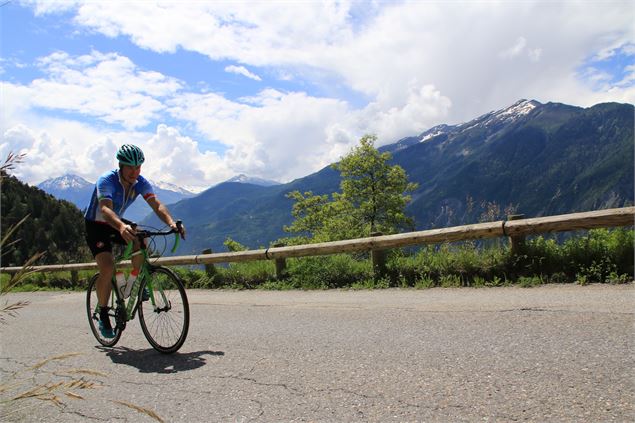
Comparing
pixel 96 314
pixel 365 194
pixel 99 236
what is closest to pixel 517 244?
pixel 99 236

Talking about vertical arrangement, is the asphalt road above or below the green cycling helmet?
below

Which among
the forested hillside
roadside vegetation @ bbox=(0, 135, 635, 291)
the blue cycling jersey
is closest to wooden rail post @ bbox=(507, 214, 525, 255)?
roadside vegetation @ bbox=(0, 135, 635, 291)

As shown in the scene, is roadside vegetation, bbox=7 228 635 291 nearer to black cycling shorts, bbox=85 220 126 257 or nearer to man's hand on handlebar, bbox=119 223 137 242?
black cycling shorts, bbox=85 220 126 257

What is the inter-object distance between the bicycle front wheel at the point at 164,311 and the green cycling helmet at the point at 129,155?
3.76 feet

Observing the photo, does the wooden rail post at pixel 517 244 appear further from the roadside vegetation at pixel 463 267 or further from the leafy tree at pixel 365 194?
the leafy tree at pixel 365 194

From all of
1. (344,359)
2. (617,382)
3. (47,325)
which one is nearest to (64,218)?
(47,325)

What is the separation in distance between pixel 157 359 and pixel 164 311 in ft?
1.56

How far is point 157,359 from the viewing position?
454cm

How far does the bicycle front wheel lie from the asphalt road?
192mm

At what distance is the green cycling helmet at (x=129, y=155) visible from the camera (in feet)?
16.0

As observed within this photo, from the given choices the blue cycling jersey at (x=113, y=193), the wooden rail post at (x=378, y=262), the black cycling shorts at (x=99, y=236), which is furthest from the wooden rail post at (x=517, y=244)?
the black cycling shorts at (x=99, y=236)

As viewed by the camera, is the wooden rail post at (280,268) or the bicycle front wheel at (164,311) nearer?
the bicycle front wheel at (164,311)

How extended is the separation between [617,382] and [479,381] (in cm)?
83

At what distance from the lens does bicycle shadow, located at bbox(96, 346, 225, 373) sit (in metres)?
4.20
